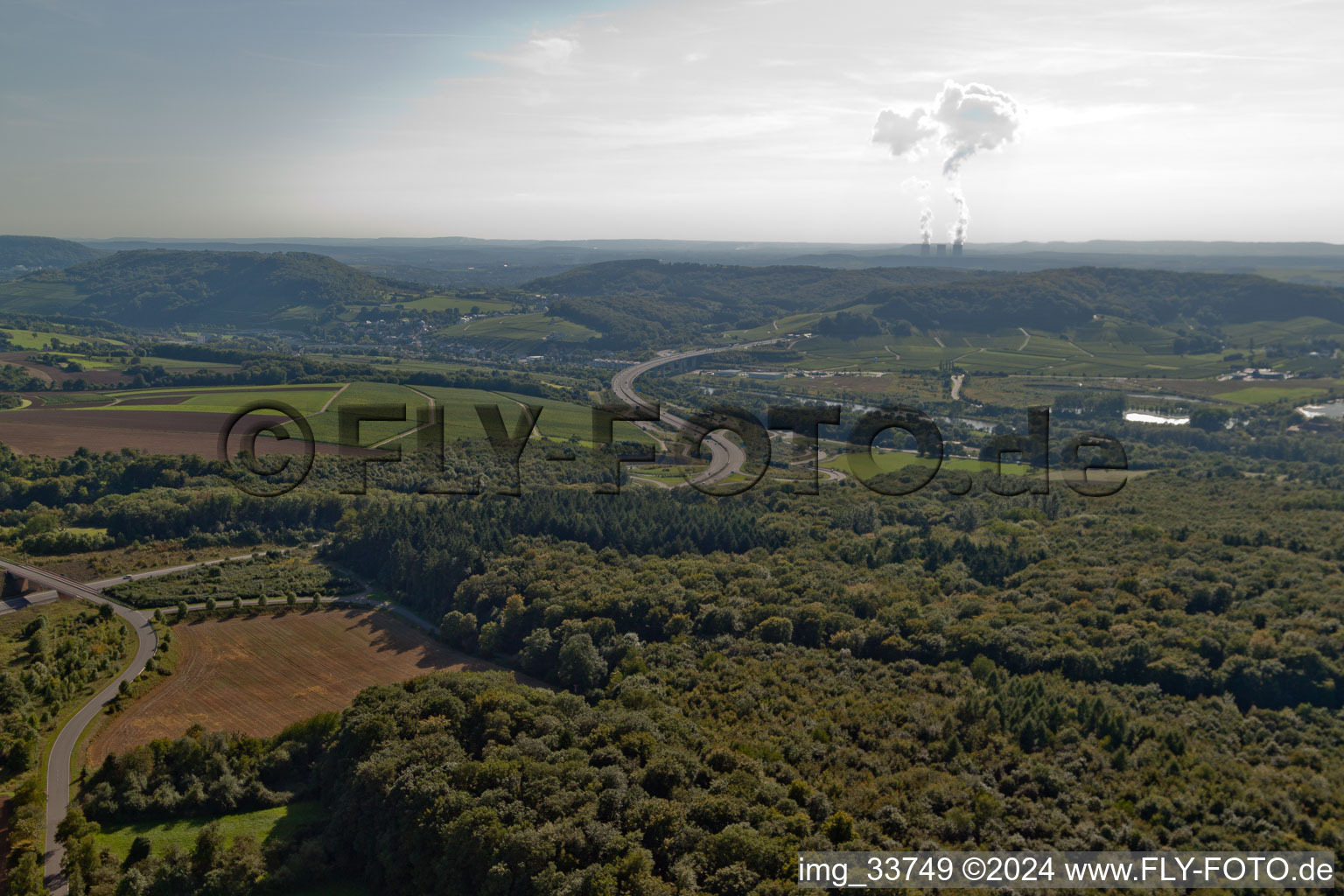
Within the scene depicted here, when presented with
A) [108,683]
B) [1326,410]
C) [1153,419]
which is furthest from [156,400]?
[1326,410]

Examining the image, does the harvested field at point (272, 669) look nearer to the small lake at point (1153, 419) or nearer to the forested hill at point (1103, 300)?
the small lake at point (1153, 419)

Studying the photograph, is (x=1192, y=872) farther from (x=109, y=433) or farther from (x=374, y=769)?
(x=109, y=433)

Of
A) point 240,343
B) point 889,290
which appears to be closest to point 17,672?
point 240,343

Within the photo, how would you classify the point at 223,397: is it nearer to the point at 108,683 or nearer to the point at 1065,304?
the point at 108,683

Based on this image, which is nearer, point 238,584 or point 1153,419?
point 238,584

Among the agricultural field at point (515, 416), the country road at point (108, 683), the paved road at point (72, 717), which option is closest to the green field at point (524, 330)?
the agricultural field at point (515, 416)

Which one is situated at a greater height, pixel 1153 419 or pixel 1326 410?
pixel 1326 410
